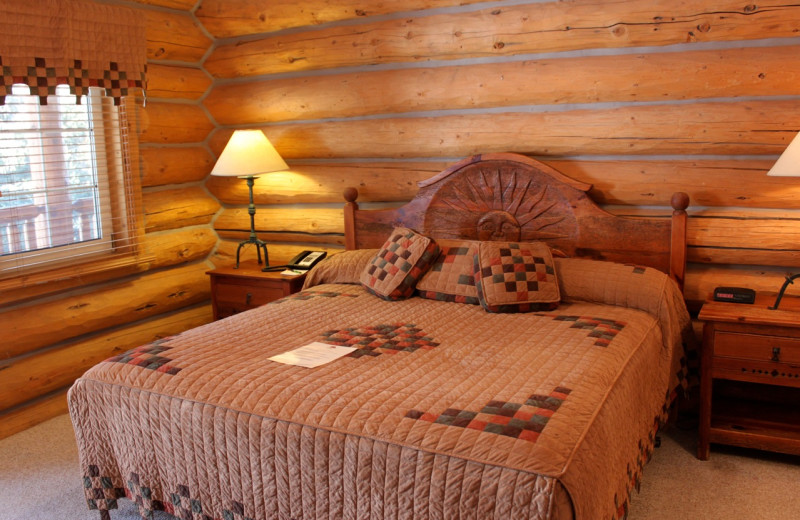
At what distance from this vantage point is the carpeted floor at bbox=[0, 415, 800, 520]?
2.85 m

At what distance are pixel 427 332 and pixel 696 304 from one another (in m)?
1.46

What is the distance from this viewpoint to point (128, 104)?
4.20 m

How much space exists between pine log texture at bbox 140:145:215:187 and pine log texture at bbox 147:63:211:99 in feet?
1.04

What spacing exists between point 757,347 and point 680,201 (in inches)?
29.7

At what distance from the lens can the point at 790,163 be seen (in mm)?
3023

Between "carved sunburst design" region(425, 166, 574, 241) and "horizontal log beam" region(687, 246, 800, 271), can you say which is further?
"carved sunburst design" region(425, 166, 574, 241)

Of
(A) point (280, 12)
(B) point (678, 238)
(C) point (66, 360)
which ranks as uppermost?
(A) point (280, 12)

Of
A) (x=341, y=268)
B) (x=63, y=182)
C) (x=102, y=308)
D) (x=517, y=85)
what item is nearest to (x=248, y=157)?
(x=341, y=268)

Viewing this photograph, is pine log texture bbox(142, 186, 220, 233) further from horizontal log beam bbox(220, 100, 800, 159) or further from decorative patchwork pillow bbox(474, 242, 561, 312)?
decorative patchwork pillow bbox(474, 242, 561, 312)

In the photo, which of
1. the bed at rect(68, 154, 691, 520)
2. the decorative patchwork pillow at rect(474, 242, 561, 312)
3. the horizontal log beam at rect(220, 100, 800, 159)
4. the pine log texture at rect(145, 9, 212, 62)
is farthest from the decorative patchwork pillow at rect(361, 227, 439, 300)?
the pine log texture at rect(145, 9, 212, 62)

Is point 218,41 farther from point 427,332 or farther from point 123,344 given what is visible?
point 427,332

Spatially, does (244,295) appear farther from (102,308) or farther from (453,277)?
(453,277)

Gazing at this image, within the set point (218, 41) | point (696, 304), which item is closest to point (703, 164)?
point (696, 304)

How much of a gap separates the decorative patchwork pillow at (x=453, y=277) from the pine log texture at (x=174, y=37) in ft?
6.83
